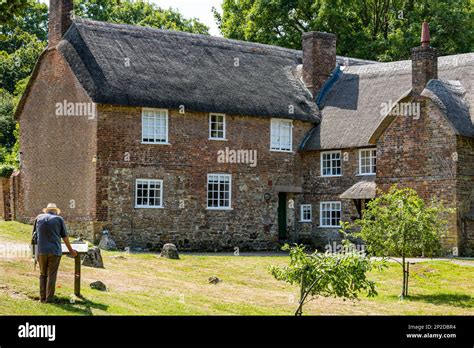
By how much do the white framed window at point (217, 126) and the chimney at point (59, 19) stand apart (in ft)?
22.1

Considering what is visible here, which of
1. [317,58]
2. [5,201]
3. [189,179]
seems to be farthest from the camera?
[317,58]

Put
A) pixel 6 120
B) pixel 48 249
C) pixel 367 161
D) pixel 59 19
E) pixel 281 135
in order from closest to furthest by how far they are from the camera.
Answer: pixel 48 249
pixel 59 19
pixel 367 161
pixel 281 135
pixel 6 120

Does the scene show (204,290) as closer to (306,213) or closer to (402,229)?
(402,229)

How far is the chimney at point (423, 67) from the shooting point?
33.4 meters

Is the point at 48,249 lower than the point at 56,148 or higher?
lower

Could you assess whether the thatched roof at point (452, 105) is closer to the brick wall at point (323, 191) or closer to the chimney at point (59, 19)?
the brick wall at point (323, 191)

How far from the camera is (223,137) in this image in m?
36.5

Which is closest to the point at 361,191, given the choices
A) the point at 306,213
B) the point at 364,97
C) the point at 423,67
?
the point at 306,213

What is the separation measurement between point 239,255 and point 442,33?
2295 cm

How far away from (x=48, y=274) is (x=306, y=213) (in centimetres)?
2145

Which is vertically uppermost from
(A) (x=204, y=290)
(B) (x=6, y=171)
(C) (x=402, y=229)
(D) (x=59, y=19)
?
(D) (x=59, y=19)

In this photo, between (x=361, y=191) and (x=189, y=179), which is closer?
(x=189, y=179)
